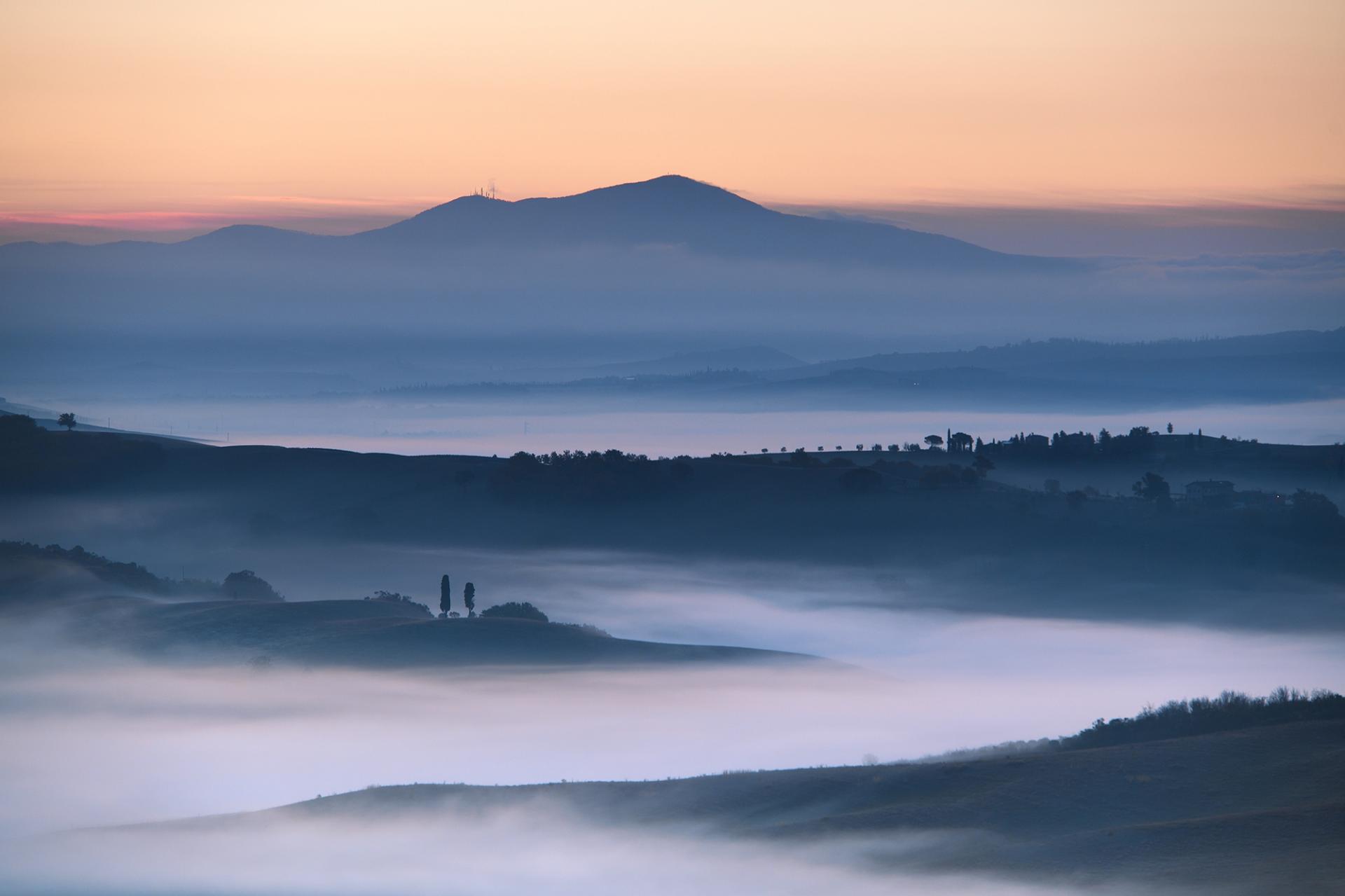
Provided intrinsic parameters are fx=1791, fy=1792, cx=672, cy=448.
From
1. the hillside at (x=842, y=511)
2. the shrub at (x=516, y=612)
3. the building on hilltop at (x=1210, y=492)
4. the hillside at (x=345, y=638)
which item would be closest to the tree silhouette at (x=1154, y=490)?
the hillside at (x=842, y=511)

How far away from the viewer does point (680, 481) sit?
156 meters

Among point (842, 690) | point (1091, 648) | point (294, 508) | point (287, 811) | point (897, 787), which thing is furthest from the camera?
point (294, 508)

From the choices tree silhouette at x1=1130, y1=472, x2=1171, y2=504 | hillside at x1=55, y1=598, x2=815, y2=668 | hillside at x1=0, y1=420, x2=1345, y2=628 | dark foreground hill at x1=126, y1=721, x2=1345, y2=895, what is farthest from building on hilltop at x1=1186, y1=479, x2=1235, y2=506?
dark foreground hill at x1=126, y1=721, x2=1345, y2=895

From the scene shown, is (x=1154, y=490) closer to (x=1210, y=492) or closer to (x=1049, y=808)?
(x=1210, y=492)

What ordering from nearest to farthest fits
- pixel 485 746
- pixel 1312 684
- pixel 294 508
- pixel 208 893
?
pixel 208 893
pixel 485 746
pixel 1312 684
pixel 294 508

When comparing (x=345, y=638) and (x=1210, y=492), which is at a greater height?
(x=1210, y=492)

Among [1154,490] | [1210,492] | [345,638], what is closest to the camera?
[345,638]

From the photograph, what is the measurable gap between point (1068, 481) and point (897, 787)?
413ft

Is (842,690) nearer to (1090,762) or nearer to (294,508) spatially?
(1090,762)

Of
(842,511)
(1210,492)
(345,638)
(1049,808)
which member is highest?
(1210,492)

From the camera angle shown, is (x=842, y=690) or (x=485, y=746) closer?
(x=485, y=746)

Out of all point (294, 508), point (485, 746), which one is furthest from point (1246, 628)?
point (294, 508)

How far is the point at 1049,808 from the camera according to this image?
39.3 meters

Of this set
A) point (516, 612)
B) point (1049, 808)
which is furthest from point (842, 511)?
point (1049, 808)
